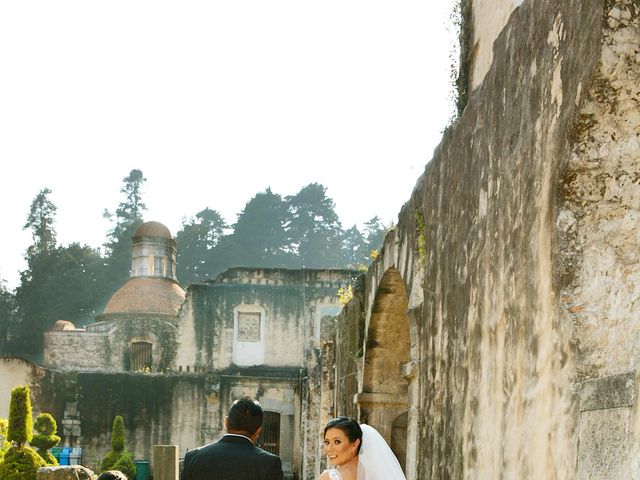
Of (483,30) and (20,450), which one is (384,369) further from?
(20,450)

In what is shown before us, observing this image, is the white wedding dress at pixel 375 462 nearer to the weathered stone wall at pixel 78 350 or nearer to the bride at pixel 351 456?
the bride at pixel 351 456

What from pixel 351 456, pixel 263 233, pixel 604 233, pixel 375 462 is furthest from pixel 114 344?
pixel 604 233

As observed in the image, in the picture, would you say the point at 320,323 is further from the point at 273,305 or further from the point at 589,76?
the point at 589,76

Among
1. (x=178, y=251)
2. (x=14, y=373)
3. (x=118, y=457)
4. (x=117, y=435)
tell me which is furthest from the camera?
(x=178, y=251)

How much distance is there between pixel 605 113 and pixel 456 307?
83.3 inches

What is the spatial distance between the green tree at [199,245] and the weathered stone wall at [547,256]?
47.7 meters

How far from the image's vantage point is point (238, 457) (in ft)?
14.1

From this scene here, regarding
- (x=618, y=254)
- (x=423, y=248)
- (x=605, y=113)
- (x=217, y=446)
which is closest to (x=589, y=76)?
(x=605, y=113)

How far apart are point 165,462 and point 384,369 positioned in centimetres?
327

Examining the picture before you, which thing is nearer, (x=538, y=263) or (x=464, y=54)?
(x=538, y=263)

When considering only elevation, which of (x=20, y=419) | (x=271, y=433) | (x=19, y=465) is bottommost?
(x=271, y=433)

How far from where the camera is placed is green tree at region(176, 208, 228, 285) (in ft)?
173

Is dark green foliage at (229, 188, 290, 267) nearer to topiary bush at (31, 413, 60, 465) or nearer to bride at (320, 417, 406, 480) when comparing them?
topiary bush at (31, 413, 60, 465)

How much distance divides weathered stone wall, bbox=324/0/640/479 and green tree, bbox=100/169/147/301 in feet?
155
